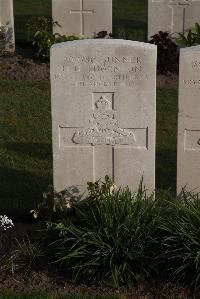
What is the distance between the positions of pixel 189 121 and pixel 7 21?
22.0 feet

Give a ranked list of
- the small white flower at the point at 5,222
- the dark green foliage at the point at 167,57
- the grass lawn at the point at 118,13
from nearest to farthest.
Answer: the small white flower at the point at 5,222
the dark green foliage at the point at 167,57
the grass lawn at the point at 118,13

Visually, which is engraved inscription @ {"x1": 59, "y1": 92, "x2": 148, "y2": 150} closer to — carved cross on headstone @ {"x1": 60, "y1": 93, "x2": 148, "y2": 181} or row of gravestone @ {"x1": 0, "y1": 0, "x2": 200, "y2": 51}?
carved cross on headstone @ {"x1": 60, "y1": 93, "x2": 148, "y2": 181}

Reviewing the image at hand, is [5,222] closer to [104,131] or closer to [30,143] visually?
[104,131]

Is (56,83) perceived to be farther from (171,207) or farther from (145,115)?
(171,207)

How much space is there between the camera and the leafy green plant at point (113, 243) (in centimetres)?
562

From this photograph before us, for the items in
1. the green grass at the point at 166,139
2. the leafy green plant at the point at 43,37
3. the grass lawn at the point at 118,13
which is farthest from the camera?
the grass lawn at the point at 118,13

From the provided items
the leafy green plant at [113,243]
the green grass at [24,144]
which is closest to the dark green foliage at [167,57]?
the green grass at [24,144]

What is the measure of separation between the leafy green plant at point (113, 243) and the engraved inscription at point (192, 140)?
88 cm

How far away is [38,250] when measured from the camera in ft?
19.8

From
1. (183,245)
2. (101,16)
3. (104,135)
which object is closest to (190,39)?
(101,16)

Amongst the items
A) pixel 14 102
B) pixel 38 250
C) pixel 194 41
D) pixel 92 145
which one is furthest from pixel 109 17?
pixel 38 250

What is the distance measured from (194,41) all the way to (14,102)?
11.3ft

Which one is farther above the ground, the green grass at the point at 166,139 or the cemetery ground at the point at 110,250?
the green grass at the point at 166,139

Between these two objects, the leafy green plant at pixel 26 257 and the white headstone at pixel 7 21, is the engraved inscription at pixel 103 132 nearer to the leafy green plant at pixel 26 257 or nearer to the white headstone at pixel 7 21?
the leafy green plant at pixel 26 257
